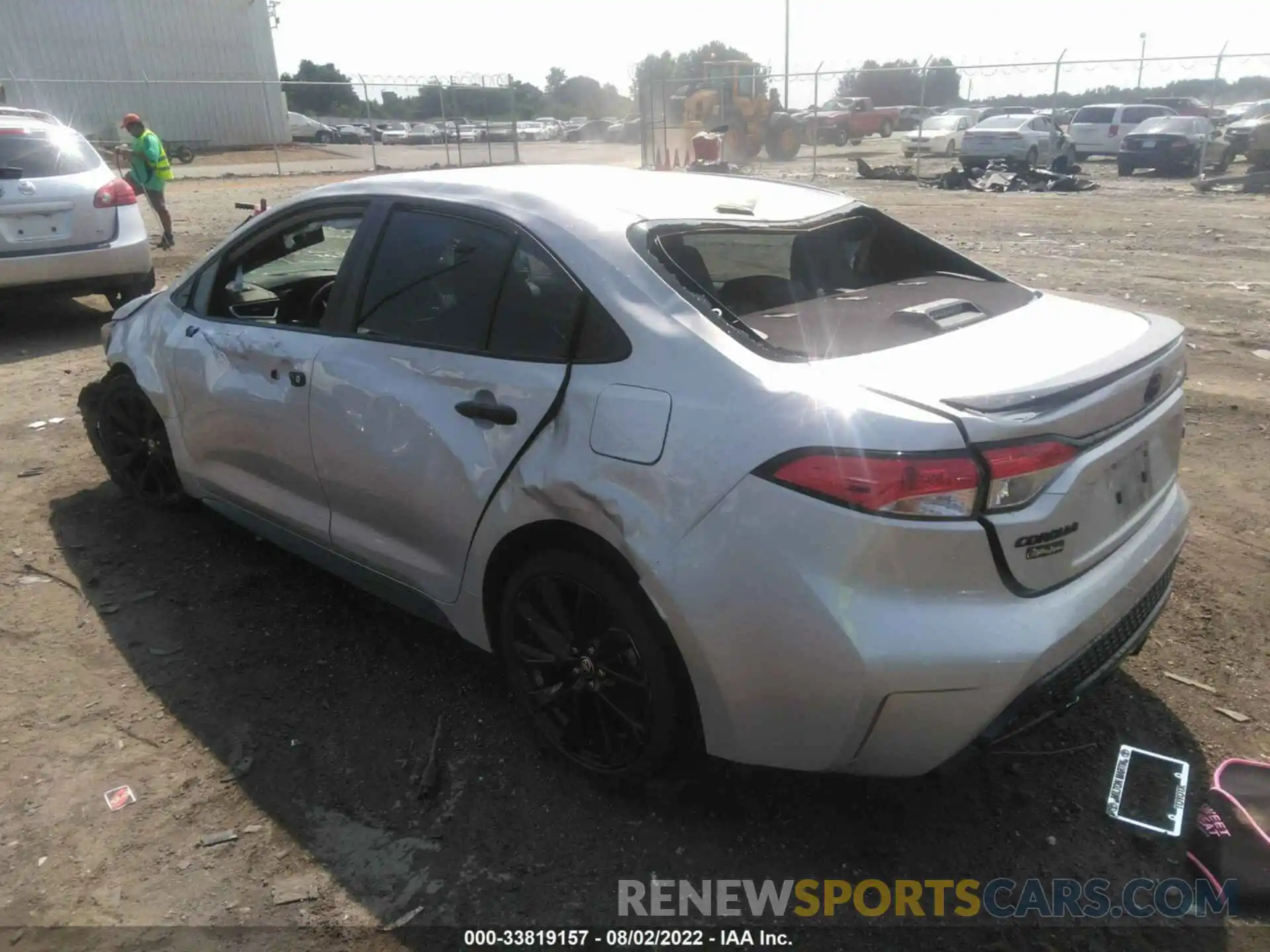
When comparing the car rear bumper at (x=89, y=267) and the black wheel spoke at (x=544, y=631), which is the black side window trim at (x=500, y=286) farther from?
the car rear bumper at (x=89, y=267)

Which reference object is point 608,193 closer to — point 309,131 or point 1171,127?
point 1171,127

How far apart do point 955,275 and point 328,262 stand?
2.34 meters

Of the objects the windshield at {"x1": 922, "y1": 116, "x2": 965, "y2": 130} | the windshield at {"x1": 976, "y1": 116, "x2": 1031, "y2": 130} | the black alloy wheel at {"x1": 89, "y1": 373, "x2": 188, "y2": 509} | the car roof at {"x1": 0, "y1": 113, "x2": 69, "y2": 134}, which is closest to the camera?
the black alloy wheel at {"x1": 89, "y1": 373, "x2": 188, "y2": 509}

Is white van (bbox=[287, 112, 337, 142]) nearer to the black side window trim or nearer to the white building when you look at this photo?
the white building

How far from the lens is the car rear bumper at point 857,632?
209cm

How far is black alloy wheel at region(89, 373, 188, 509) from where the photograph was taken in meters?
4.42

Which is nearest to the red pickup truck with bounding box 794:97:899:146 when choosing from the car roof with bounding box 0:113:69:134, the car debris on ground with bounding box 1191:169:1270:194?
the car debris on ground with bounding box 1191:169:1270:194

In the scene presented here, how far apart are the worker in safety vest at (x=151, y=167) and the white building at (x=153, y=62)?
2157 cm

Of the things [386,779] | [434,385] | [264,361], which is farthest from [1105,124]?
[386,779]

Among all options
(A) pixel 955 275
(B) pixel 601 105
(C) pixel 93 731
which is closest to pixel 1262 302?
(A) pixel 955 275

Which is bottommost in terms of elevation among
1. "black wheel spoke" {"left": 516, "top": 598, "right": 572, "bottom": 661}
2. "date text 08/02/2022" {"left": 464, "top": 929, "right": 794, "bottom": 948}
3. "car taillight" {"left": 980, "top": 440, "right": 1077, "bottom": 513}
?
"date text 08/02/2022" {"left": 464, "top": 929, "right": 794, "bottom": 948}

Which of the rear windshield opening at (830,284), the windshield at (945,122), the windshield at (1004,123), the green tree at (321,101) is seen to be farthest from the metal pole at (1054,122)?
the green tree at (321,101)

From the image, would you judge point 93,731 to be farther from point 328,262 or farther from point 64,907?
point 328,262

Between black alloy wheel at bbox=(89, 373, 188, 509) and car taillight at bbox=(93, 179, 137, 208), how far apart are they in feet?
13.6
